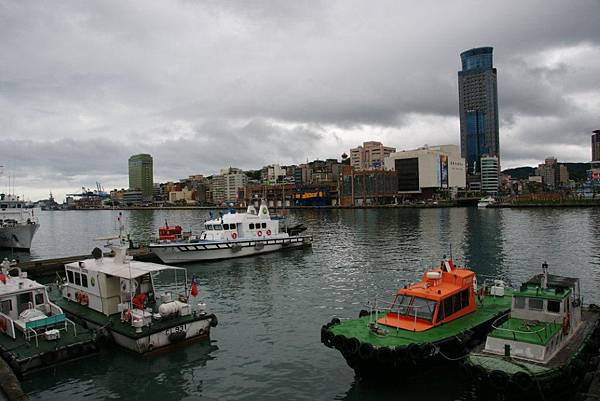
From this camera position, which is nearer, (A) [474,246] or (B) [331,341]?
(B) [331,341]

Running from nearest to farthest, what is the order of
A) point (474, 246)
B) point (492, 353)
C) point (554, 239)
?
point (492, 353), point (474, 246), point (554, 239)

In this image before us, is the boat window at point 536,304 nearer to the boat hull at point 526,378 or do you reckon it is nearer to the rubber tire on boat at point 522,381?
the boat hull at point 526,378

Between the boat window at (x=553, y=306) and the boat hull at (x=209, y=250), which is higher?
the boat window at (x=553, y=306)

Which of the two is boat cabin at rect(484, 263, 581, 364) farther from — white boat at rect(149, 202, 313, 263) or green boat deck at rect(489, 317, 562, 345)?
white boat at rect(149, 202, 313, 263)

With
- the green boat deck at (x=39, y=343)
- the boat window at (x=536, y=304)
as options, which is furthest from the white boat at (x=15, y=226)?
the boat window at (x=536, y=304)

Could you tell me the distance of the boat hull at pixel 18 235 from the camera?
60.6m

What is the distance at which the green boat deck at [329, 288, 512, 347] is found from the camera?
15078mm

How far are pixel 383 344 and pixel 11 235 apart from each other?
64.1 metres

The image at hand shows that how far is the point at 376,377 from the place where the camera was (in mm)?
15438

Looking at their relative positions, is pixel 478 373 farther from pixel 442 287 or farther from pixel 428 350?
pixel 442 287

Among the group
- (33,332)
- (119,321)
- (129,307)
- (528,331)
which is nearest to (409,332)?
(528,331)

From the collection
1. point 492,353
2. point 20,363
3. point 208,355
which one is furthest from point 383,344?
point 20,363

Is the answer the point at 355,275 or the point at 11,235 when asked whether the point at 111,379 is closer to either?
the point at 355,275

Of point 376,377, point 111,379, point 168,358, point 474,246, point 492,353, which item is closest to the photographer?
point 492,353
